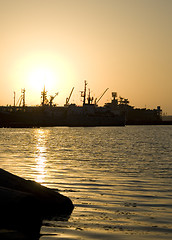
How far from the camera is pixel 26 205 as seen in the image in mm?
13094

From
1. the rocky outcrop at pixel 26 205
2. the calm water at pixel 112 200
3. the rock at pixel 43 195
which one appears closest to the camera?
the calm water at pixel 112 200

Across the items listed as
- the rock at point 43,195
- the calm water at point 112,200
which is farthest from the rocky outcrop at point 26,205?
the calm water at point 112,200

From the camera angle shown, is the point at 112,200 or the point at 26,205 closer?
the point at 26,205

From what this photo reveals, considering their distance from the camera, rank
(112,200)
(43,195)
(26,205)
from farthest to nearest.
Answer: (112,200)
(43,195)
(26,205)

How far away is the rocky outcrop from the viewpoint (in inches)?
507

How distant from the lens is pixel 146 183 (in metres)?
22.6

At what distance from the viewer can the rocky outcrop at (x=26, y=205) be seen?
12.9 metres

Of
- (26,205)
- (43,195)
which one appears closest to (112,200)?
(43,195)

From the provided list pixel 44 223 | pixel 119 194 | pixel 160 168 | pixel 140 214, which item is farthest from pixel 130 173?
pixel 44 223

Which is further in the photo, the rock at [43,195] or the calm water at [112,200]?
the rock at [43,195]

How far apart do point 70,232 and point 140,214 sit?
3.16 metres

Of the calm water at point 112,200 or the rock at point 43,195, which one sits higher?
the rock at point 43,195

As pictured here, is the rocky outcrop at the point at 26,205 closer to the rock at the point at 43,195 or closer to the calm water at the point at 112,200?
the rock at the point at 43,195

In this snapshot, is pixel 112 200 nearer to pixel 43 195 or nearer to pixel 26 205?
pixel 43 195
